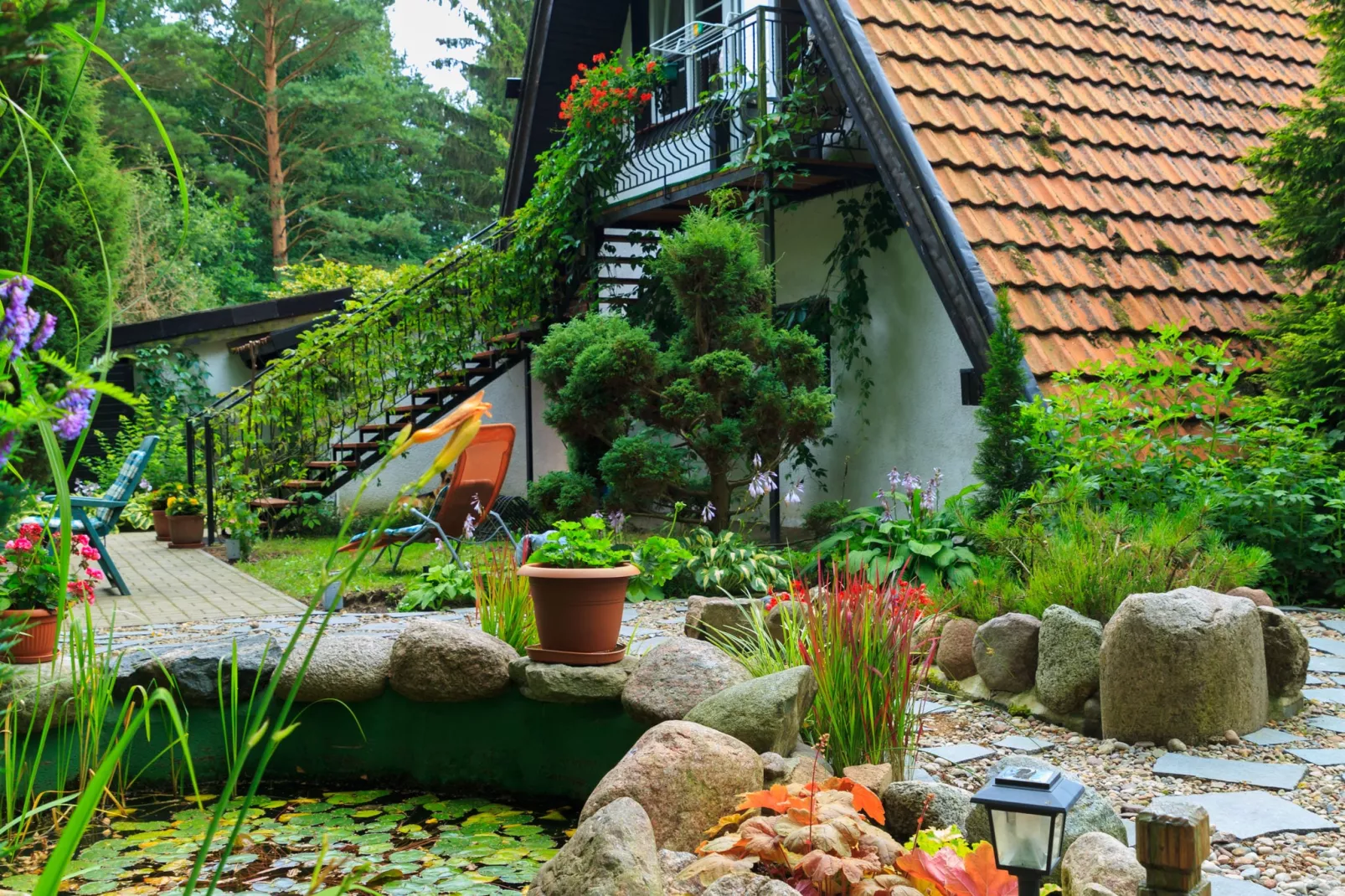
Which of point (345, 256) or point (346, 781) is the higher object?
point (345, 256)

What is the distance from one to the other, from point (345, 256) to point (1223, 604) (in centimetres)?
2435

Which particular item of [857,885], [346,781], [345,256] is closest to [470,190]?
[345,256]

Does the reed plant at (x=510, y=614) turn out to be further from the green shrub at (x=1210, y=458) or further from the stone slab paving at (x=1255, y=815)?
the green shrub at (x=1210, y=458)

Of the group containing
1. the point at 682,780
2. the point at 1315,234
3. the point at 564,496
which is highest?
the point at 1315,234

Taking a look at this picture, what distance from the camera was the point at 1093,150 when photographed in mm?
7742

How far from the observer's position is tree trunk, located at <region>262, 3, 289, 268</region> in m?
23.8

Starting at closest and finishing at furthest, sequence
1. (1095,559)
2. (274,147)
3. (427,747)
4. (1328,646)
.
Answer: (427,747) < (1095,559) < (1328,646) < (274,147)

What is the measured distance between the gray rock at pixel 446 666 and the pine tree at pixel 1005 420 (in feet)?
10.6

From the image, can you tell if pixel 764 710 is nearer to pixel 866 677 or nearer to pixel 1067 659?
pixel 866 677

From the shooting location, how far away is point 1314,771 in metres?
3.47

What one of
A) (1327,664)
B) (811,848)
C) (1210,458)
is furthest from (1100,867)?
(1210,458)

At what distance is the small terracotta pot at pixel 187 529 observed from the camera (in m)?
10.4

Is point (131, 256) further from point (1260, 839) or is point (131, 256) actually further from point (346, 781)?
point (1260, 839)

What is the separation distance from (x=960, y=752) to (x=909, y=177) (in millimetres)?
4165
